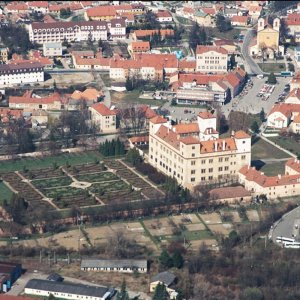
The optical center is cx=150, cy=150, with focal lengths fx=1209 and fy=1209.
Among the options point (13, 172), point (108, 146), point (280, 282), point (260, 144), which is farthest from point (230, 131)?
point (280, 282)

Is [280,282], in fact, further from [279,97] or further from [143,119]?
[279,97]

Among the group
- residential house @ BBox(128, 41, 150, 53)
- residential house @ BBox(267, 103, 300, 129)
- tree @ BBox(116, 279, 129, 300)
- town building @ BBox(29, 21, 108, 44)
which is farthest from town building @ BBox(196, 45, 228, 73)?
tree @ BBox(116, 279, 129, 300)

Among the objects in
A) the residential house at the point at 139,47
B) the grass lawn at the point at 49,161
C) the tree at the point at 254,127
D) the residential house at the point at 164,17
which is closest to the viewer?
the grass lawn at the point at 49,161

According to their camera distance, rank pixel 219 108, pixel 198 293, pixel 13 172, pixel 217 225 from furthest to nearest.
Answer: pixel 219 108 < pixel 13 172 < pixel 217 225 < pixel 198 293

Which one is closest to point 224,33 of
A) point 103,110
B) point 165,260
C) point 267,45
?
point 267,45

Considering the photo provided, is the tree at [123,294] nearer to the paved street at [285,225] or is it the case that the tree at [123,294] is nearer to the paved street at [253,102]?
the paved street at [285,225]

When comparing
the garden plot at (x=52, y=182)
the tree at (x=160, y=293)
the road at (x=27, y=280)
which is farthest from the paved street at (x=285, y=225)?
the garden plot at (x=52, y=182)
